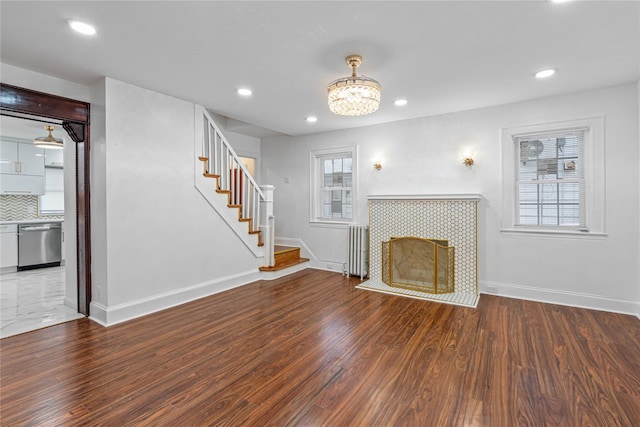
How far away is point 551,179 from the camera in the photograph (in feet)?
12.8

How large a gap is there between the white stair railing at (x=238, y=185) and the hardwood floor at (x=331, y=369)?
1.64 metres

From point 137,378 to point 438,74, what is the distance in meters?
3.83

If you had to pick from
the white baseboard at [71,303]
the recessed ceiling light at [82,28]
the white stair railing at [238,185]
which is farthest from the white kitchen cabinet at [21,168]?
the recessed ceiling light at [82,28]

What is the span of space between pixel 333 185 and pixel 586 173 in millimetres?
3720

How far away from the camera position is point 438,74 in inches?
123

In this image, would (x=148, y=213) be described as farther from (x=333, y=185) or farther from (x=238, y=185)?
(x=333, y=185)

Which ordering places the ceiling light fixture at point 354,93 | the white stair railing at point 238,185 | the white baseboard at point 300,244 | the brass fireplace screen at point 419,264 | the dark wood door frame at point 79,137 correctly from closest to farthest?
1. the ceiling light fixture at point 354,93
2. the dark wood door frame at point 79,137
3. the brass fireplace screen at point 419,264
4. the white stair railing at point 238,185
5. the white baseboard at point 300,244

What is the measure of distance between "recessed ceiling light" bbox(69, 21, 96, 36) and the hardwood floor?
261cm

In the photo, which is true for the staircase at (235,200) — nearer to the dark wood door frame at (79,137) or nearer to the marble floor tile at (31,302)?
the dark wood door frame at (79,137)

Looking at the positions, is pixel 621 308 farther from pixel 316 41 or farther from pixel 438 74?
pixel 316 41

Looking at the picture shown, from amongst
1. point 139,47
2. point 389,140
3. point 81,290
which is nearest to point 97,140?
point 139,47

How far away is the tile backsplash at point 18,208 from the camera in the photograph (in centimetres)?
580

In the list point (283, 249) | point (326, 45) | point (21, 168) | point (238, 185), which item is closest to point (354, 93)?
point (326, 45)

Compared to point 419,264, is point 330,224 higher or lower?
higher
